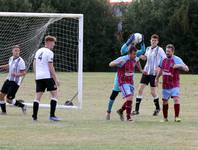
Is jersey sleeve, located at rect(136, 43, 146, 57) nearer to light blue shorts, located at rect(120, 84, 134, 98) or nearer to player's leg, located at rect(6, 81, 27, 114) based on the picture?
light blue shorts, located at rect(120, 84, 134, 98)

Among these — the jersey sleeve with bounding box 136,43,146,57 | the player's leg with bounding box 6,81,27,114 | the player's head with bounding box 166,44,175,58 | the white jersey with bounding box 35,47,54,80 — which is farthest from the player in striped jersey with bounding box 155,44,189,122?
the player's leg with bounding box 6,81,27,114

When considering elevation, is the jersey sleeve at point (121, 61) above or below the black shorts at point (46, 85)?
above

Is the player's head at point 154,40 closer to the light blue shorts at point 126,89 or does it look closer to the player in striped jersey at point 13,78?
the light blue shorts at point 126,89

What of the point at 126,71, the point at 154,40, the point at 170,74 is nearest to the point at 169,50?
the point at 170,74

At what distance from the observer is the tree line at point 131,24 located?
6438cm

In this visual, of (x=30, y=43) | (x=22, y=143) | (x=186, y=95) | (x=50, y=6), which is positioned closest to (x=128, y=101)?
(x=22, y=143)

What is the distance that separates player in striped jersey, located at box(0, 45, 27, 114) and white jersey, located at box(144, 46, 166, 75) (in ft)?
11.2

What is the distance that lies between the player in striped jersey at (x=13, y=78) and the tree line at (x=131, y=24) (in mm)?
44778

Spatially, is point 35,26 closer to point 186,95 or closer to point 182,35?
point 186,95

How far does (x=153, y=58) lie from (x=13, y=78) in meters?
3.86

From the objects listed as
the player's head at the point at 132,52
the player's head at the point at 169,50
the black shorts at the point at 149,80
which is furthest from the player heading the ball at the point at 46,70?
the black shorts at the point at 149,80

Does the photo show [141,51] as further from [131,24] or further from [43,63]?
[131,24]

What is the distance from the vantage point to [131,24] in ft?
228

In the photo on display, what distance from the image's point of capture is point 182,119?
53.3 feet
